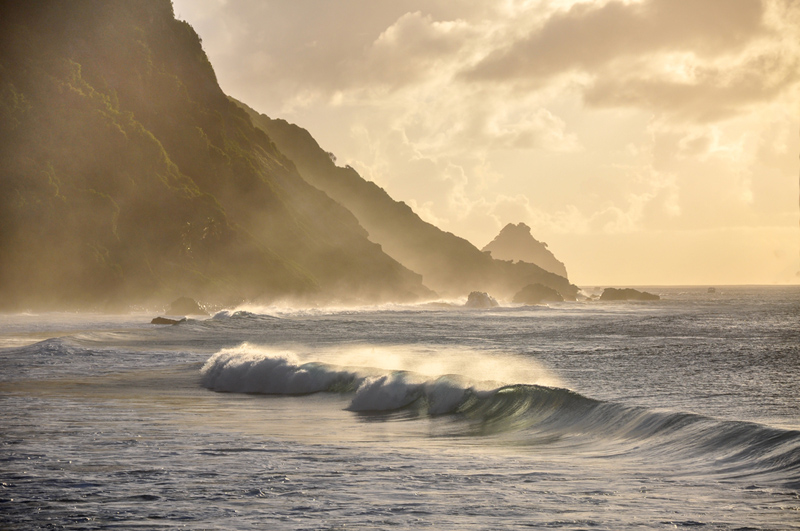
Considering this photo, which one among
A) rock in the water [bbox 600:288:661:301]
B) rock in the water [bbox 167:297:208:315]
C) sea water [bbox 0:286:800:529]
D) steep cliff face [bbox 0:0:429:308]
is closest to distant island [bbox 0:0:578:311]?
steep cliff face [bbox 0:0:429:308]

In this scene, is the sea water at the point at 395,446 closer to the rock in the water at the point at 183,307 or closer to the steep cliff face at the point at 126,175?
the rock in the water at the point at 183,307

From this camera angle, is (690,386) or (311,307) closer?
(690,386)

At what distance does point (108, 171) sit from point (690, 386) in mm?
76193

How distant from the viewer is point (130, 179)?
83.2 metres

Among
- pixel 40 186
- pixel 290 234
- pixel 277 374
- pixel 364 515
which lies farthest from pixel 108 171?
pixel 364 515

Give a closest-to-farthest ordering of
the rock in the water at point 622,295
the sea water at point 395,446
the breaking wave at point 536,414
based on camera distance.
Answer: the sea water at point 395,446 < the breaking wave at point 536,414 < the rock in the water at point 622,295

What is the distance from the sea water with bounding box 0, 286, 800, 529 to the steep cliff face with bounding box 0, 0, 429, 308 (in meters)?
50.3

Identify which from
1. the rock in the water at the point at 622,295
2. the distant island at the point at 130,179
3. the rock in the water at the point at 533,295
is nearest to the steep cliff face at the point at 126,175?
the distant island at the point at 130,179

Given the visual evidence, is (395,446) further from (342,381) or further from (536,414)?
(342,381)

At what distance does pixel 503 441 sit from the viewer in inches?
512

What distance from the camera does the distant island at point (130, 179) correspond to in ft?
237

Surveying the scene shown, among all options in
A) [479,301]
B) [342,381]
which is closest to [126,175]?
[342,381]

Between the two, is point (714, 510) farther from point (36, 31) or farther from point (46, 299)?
point (36, 31)

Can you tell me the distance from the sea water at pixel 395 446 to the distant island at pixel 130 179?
5020 centimetres
